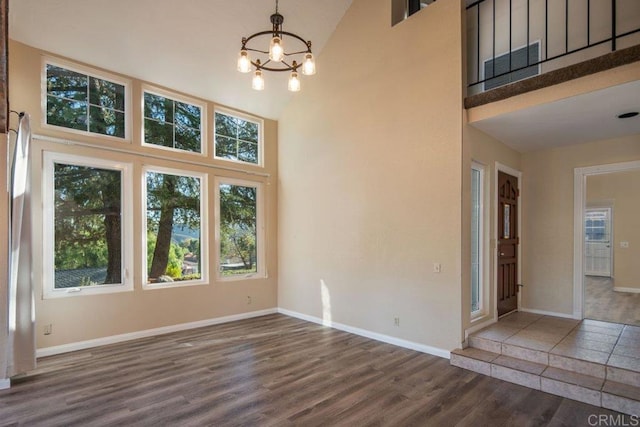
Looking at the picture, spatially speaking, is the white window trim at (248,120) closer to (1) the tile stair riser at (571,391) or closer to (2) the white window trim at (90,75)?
(2) the white window trim at (90,75)

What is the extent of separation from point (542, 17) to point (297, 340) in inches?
210

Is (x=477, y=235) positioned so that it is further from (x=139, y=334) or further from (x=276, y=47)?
(x=139, y=334)

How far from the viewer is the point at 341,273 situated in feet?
17.2

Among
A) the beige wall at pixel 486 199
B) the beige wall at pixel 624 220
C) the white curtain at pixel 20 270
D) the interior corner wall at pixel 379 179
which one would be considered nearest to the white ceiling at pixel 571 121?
the beige wall at pixel 486 199

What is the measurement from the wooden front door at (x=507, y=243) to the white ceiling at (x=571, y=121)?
61cm

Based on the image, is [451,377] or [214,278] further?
[214,278]

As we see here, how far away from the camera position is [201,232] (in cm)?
551

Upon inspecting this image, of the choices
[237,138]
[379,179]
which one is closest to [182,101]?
[237,138]

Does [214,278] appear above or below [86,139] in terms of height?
below

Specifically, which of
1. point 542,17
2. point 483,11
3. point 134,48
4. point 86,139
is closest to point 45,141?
point 86,139

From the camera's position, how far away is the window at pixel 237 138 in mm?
5789

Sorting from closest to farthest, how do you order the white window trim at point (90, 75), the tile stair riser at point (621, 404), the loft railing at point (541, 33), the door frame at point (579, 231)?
1. the tile stair riser at point (621, 404)
2. the loft railing at point (541, 33)
3. the white window trim at point (90, 75)
4. the door frame at point (579, 231)

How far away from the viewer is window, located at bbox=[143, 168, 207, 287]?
16.3 feet

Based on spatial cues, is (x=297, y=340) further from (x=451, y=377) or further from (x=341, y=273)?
(x=451, y=377)
